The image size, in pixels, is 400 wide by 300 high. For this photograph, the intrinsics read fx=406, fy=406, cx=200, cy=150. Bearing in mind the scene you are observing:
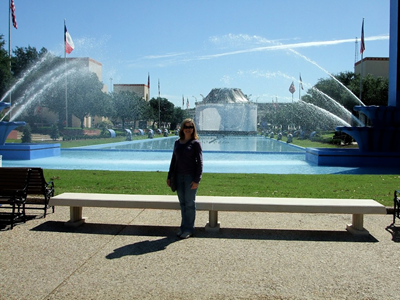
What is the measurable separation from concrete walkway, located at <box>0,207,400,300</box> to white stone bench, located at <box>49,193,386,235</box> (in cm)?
23

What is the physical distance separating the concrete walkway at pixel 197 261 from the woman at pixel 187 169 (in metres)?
0.31

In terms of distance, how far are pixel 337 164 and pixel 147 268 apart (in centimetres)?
1295

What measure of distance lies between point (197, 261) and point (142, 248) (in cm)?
82

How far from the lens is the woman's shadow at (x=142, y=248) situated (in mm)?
4816

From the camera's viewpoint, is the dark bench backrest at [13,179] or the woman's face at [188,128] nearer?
the woman's face at [188,128]

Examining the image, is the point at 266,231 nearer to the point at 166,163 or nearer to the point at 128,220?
the point at 128,220

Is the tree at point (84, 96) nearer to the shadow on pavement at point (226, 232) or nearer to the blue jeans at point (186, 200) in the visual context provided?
the shadow on pavement at point (226, 232)

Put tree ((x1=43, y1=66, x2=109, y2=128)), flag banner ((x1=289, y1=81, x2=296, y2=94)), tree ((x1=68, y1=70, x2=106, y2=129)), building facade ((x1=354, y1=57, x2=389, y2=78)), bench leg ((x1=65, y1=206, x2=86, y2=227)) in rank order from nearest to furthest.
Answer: bench leg ((x1=65, y1=206, x2=86, y2=227))
tree ((x1=43, y1=66, x2=109, y2=128))
tree ((x1=68, y1=70, x2=106, y2=129))
flag banner ((x1=289, y1=81, x2=296, y2=94))
building facade ((x1=354, y1=57, x2=389, y2=78))

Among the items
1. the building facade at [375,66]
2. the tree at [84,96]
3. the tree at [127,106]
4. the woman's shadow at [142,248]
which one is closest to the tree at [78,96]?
the tree at [84,96]

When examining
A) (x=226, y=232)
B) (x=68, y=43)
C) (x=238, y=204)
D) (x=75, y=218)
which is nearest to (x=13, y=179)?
(x=75, y=218)

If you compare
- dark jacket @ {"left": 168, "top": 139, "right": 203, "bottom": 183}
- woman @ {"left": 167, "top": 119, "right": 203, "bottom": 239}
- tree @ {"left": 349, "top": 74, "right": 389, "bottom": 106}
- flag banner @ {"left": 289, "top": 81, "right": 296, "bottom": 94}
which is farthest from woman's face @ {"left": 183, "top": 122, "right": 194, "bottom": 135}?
flag banner @ {"left": 289, "top": 81, "right": 296, "bottom": 94}

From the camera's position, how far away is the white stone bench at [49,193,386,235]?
5.71 m

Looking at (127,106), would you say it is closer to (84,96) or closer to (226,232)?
(84,96)

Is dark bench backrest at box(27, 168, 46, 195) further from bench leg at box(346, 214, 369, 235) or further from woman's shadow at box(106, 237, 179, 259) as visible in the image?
bench leg at box(346, 214, 369, 235)
